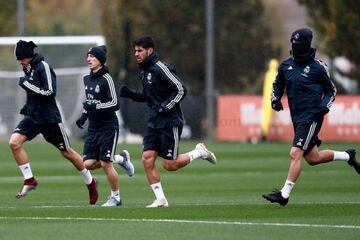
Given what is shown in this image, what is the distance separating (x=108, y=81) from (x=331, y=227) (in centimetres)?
443

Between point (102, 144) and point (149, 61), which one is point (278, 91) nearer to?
point (149, 61)

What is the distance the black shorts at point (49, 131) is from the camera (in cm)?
1774

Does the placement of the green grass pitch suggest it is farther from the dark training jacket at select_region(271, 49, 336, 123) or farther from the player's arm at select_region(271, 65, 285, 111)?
the player's arm at select_region(271, 65, 285, 111)

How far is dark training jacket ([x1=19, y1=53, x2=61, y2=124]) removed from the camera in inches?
681

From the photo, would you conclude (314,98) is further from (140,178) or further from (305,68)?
(140,178)

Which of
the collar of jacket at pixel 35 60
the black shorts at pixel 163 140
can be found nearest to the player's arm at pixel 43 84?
the collar of jacket at pixel 35 60

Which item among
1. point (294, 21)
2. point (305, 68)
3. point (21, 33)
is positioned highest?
point (305, 68)

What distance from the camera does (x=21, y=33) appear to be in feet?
127

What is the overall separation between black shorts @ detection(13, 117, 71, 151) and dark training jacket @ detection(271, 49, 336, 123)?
3259mm

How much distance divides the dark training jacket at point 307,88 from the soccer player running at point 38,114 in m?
3.01

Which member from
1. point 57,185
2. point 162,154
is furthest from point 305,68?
point 57,185

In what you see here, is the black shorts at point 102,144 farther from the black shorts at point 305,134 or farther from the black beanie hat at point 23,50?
the black shorts at point 305,134

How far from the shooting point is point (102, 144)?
667 inches

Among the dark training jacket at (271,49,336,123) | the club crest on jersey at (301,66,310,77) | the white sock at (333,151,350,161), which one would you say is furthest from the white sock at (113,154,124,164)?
the club crest on jersey at (301,66,310,77)
